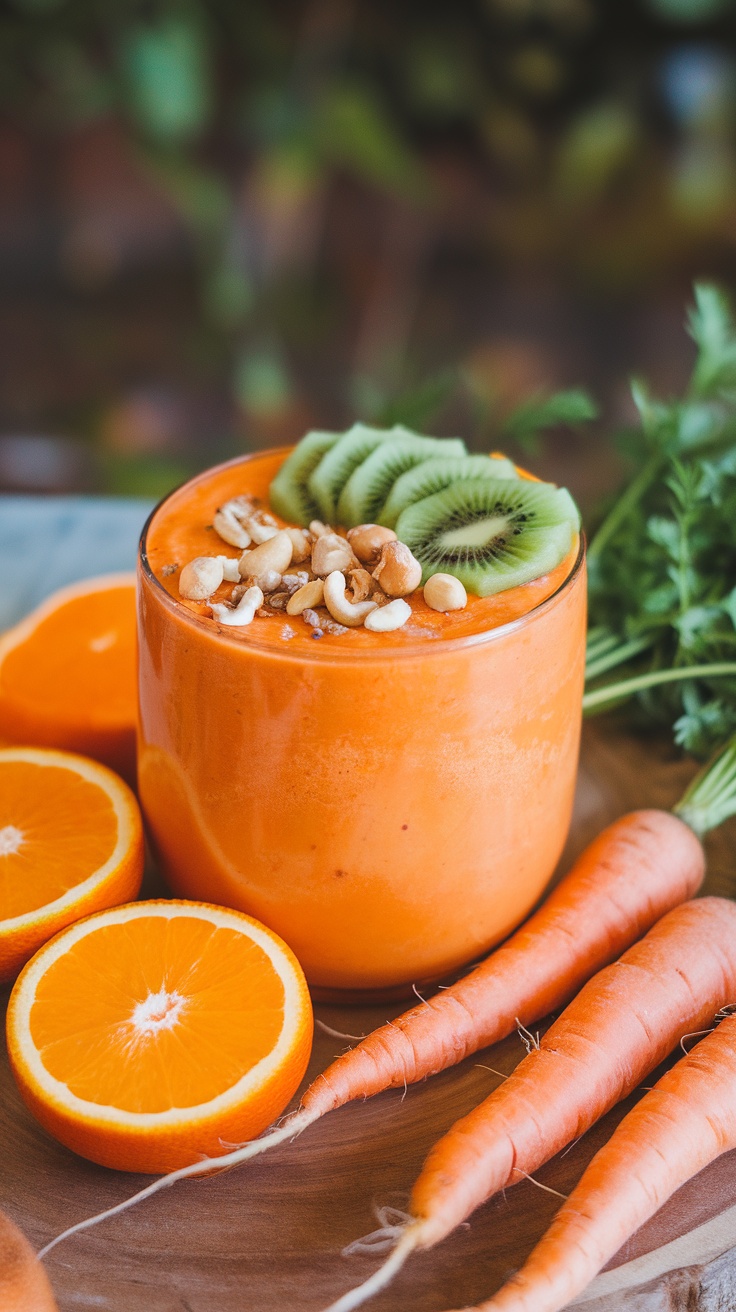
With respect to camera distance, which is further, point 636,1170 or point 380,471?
point 380,471

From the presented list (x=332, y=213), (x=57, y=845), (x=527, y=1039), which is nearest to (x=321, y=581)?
(x=57, y=845)

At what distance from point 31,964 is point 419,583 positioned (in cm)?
60

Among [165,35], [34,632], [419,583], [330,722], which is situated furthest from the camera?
[165,35]

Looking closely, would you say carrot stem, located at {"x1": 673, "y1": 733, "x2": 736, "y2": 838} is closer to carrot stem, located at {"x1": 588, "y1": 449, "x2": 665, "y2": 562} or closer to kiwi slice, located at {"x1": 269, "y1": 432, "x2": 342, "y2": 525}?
carrot stem, located at {"x1": 588, "y1": 449, "x2": 665, "y2": 562}

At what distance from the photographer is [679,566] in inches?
66.2

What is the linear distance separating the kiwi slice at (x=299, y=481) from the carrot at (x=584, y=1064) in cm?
68

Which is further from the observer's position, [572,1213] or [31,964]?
[31,964]

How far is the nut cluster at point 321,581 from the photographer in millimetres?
1210

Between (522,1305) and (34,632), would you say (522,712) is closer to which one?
(522,1305)

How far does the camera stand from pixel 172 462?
12.4ft

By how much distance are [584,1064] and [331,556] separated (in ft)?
2.10

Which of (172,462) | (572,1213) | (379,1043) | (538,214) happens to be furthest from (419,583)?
(538,214)

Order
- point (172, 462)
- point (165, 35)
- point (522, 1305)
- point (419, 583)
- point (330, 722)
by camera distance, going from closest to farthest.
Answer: point (522, 1305) → point (330, 722) → point (419, 583) → point (165, 35) → point (172, 462)

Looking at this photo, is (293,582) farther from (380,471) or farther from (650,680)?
(650,680)
